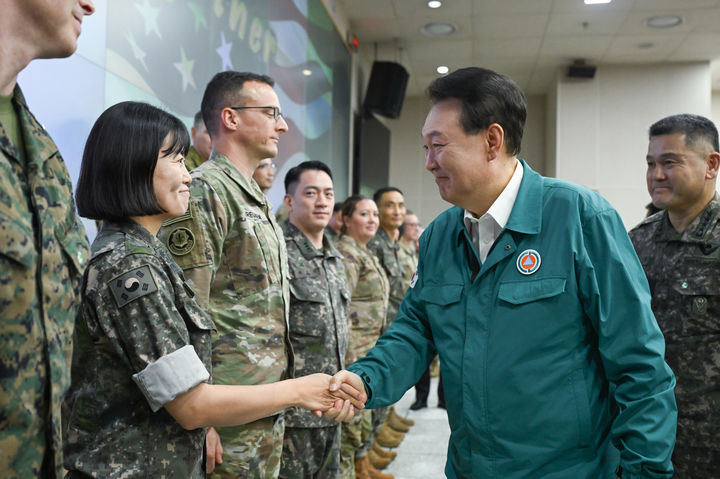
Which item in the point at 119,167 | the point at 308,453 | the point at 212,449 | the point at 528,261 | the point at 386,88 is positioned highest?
the point at 386,88

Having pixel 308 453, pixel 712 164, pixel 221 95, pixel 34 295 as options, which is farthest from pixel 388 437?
pixel 34 295

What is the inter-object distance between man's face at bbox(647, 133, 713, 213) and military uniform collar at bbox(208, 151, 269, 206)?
4.79ft

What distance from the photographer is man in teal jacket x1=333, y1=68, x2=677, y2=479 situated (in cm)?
121

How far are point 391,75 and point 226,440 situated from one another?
20.3 ft

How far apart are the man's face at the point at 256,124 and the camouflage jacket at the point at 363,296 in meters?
1.68

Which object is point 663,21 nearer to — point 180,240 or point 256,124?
point 256,124

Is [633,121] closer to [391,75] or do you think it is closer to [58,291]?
[391,75]

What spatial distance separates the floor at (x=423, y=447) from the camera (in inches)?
143

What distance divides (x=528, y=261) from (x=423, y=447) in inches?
123

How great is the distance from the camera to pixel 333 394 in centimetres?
159

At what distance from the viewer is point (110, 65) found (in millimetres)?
2199

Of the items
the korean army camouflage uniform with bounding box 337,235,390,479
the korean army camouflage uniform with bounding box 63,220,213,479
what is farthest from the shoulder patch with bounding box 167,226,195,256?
the korean army camouflage uniform with bounding box 337,235,390,479

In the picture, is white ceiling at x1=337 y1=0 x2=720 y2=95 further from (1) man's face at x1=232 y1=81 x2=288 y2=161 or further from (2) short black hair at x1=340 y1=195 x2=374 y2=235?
(1) man's face at x1=232 y1=81 x2=288 y2=161

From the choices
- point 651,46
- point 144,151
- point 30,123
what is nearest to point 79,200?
point 144,151
